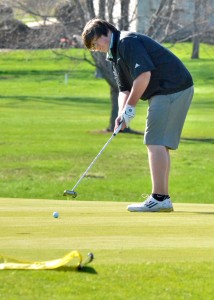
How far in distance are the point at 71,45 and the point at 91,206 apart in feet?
74.8

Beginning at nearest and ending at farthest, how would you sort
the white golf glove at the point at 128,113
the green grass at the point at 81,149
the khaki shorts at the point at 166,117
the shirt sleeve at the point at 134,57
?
the shirt sleeve at the point at 134,57, the white golf glove at the point at 128,113, the khaki shorts at the point at 166,117, the green grass at the point at 81,149

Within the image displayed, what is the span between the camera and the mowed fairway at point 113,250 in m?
6.73

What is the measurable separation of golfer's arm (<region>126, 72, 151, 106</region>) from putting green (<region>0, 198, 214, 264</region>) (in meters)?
1.04

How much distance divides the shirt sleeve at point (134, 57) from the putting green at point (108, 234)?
1265 mm

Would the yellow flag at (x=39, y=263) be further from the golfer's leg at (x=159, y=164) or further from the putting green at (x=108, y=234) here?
the golfer's leg at (x=159, y=164)

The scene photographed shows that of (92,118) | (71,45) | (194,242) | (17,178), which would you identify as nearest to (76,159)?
(17,178)

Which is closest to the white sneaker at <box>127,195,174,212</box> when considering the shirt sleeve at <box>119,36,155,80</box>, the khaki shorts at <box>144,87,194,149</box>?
the khaki shorts at <box>144,87,194,149</box>

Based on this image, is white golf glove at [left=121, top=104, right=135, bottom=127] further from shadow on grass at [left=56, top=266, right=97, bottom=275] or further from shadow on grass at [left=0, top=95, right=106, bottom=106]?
shadow on grass at [left=0, top=95, right=106, bottom=106]

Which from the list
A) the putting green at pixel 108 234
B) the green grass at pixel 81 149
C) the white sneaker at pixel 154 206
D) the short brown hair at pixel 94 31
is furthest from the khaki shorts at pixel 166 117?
the green grass at pixel 81 149

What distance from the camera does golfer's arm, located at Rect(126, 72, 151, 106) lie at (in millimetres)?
9586

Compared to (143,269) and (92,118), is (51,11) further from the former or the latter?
(143,269)

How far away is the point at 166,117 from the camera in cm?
992

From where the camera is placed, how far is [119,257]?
760 cm

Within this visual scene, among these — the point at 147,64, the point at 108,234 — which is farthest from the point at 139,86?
the point at 108,234
